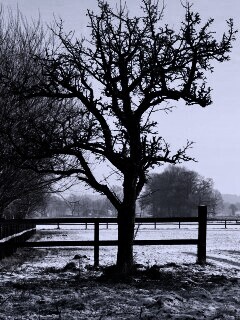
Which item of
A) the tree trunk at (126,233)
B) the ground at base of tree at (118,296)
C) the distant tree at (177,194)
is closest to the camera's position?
the ground at base of tree at (118,296)

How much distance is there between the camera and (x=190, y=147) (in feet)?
31.7

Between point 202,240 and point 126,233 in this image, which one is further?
point 202,240

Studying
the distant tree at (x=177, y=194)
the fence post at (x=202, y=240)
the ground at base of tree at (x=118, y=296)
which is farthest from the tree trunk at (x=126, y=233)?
the distant tree at (x=177, y=194)

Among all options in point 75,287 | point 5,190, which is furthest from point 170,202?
point 75,287

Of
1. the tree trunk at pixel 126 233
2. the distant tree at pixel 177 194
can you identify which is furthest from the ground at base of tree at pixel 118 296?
the distant tree at pixel 177 194

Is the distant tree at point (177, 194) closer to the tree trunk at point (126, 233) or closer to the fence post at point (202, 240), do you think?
the fence post at point (202, 240)

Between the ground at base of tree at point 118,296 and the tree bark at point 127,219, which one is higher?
the tree bark at point 127,219

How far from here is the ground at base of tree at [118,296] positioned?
19.3ft

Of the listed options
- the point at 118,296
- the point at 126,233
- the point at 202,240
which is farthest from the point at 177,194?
the point at 118,296

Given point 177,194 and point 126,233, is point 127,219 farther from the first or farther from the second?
point 177,194

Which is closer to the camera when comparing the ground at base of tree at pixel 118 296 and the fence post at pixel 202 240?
the ground at base of tree at pixel 118 296

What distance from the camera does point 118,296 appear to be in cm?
698

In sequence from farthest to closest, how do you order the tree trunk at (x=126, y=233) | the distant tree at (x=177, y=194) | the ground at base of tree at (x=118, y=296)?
the distant tree at (x=177, y=194) → the tree trunk at (x=126, y=233) → the ground at base of tree at (x=118, y=296)

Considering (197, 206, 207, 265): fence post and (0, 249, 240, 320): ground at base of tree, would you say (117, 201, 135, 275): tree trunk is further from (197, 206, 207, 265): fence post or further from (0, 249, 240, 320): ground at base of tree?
(197, 206, 207, 265): fence post
